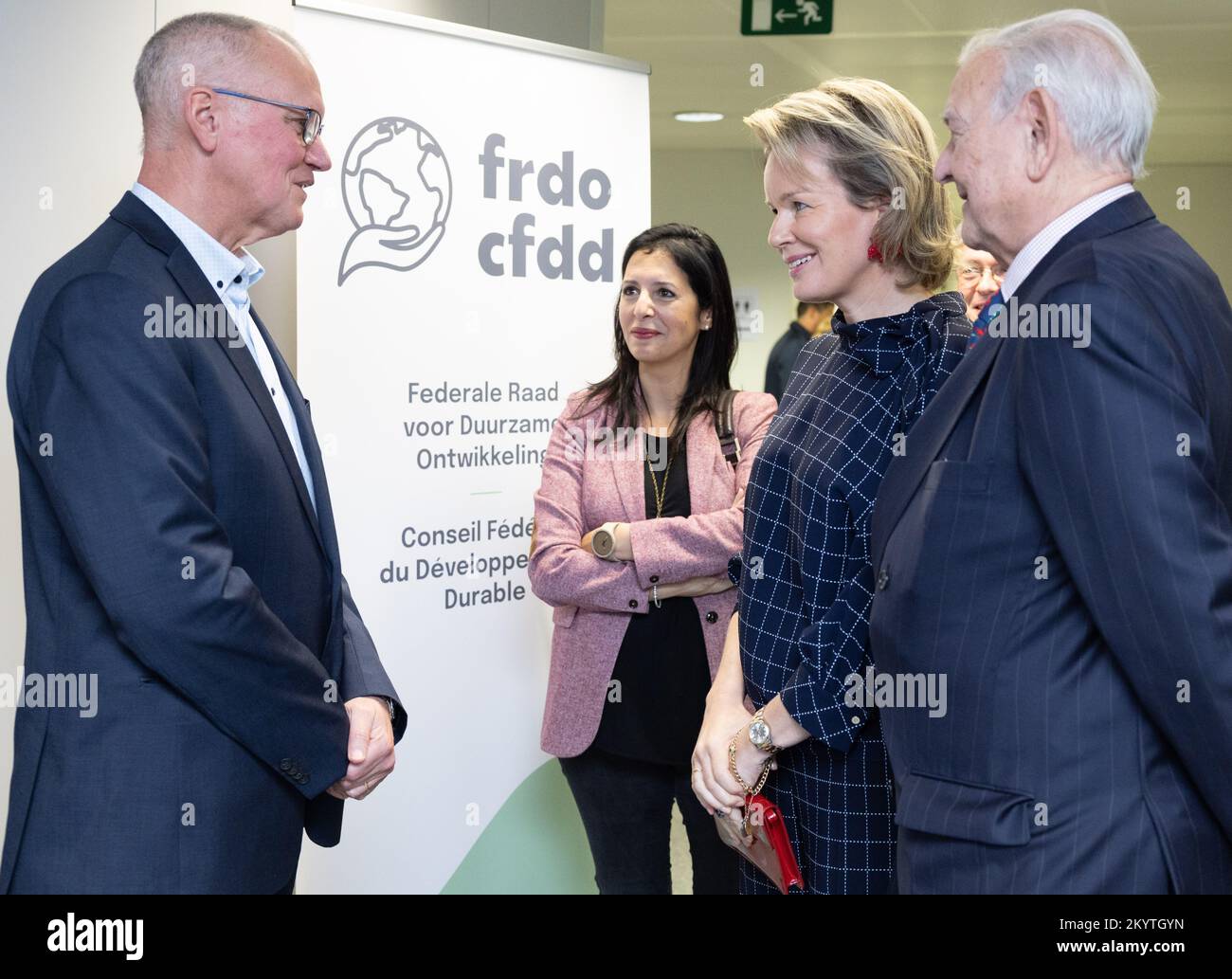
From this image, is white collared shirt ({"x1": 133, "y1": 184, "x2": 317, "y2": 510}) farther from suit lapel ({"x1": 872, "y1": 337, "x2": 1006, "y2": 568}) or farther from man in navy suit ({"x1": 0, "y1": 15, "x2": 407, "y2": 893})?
suit lapel ({"x1": 872, "y1": 337, "x2": 1006, "y2": 568})

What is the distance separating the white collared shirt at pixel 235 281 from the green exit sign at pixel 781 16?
3756mm

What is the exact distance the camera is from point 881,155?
5.86ft

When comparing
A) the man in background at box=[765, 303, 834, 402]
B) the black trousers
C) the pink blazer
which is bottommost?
the black trousers

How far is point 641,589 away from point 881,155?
1179 mm

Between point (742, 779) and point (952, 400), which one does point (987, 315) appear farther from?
point (742, 779)

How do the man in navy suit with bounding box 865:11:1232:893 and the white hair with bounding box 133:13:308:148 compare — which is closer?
the man in navy suit with bounding box 865:11:1232:893

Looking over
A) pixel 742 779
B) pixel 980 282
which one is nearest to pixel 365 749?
pixel 742 779

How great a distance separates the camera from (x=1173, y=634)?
3.96 ft

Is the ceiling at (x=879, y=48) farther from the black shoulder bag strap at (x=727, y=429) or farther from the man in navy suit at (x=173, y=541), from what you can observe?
the man in navy suit at (x=173, y=541)

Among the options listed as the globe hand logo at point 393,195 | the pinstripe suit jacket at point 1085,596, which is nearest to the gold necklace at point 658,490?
the globe hand logo at point 393,195

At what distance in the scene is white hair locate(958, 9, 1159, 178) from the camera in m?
1.36

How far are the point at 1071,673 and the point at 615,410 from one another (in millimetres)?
1718

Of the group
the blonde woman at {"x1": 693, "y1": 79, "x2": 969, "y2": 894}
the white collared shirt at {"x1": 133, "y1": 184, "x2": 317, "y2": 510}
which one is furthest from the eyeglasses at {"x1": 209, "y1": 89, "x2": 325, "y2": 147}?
the blonde woman at {"x1": 693, "y1": 79, "x2": 969, "y2": 894}

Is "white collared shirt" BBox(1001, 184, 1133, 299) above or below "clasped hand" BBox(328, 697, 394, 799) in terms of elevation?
above
